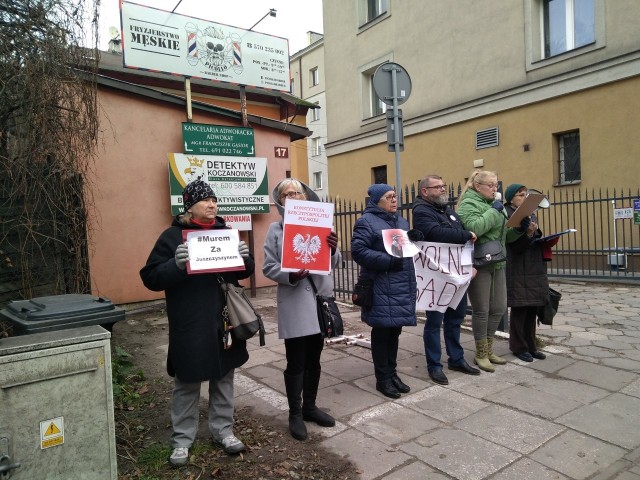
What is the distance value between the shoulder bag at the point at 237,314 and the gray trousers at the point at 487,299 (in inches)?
98.4

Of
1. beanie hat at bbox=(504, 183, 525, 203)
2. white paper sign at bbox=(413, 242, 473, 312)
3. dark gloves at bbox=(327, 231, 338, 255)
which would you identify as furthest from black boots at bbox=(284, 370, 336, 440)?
beanie hat at bbox=(504, 183, 525, 203)

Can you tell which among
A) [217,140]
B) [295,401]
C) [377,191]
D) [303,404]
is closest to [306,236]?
[377,191]

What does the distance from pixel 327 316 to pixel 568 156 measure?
36.9 feet

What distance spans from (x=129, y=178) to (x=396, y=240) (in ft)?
17.7

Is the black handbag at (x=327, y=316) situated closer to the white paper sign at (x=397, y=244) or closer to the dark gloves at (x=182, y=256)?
the white paper sign at (x=397, y=244)

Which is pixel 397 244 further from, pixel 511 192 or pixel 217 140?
pixel 217 140

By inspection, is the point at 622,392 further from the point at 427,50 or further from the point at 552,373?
the point at 427,50

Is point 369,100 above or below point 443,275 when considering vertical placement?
above

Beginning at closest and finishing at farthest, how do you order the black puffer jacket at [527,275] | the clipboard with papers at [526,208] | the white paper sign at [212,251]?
the white paper sign at [212,251] → the clipboard with papers at [526,208] → the black puffer jacket at [527,275]

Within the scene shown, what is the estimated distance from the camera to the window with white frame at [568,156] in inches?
475

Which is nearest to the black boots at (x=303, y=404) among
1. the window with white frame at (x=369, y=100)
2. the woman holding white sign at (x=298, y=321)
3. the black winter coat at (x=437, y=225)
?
the woman holding white sign at (x=298, y=321)

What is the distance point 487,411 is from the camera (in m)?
3.78

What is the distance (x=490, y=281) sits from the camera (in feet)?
15.4

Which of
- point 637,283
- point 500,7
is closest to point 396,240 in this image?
point 637,283
